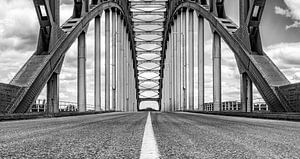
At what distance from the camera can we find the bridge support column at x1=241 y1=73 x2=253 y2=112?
1892 centimetres

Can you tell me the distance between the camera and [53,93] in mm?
19000

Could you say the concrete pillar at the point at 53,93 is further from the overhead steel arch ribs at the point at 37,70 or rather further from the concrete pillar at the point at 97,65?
the concrete pillar at the point at 97,65

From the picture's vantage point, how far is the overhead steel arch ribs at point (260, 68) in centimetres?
1412

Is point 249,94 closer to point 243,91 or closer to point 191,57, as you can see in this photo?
point 243,91

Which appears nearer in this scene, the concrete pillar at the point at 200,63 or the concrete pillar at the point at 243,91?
the concrete pillar at the point at 243,91

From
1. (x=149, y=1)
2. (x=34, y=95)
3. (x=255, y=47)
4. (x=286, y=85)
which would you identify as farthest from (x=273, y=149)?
(x=149, y=1)

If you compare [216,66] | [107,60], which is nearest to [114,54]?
[107,60]

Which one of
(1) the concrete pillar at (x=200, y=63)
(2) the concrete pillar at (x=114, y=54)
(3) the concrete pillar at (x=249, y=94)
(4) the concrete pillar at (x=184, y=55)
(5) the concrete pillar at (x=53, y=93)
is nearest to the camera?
(5) the concrete pillar at (x=53, y=93)

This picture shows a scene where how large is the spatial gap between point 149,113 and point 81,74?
195 inches

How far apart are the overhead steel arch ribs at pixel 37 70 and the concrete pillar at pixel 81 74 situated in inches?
117

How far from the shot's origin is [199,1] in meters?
28.0

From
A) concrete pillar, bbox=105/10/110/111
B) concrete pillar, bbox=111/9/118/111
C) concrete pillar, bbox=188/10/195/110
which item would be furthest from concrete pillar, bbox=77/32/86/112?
concrete pillar, bbox=111/9/118/111

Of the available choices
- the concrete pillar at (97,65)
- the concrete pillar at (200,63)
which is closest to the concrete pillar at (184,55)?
the concrete pillar at (200,63)

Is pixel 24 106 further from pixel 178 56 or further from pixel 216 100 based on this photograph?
pixel 178 56
